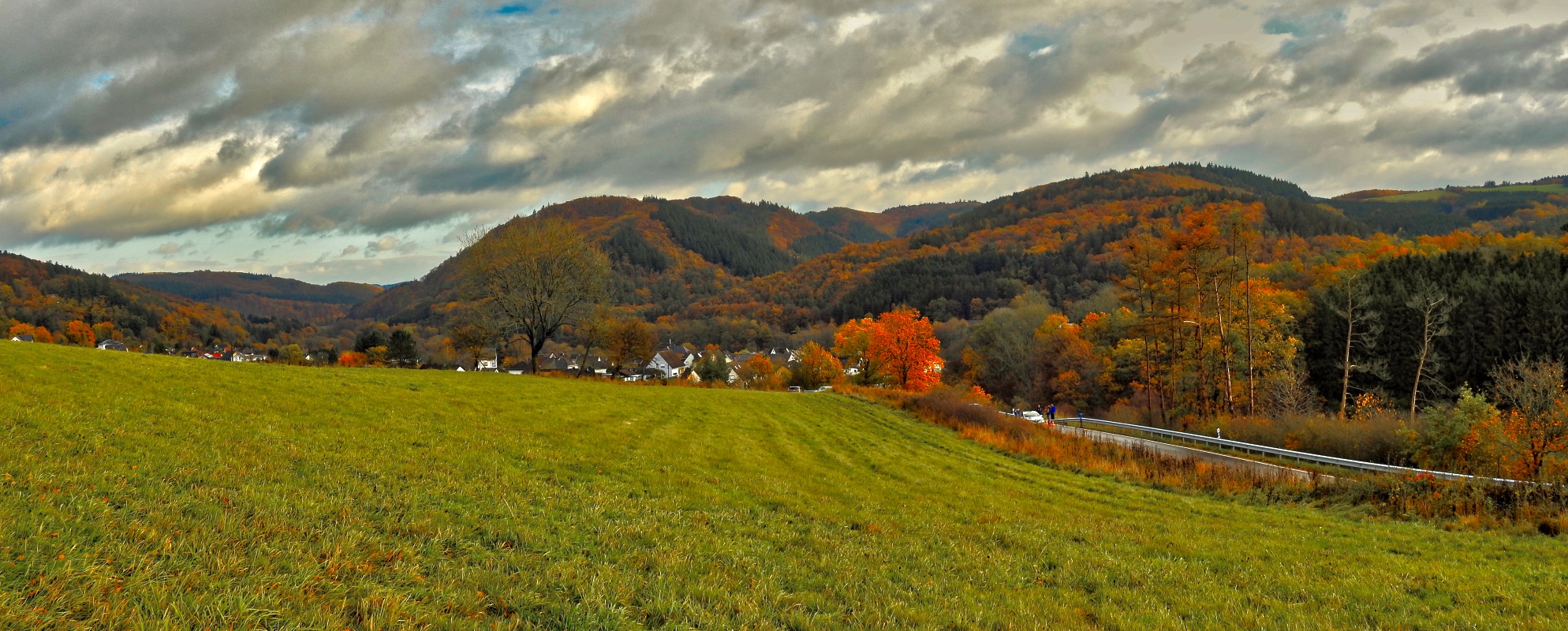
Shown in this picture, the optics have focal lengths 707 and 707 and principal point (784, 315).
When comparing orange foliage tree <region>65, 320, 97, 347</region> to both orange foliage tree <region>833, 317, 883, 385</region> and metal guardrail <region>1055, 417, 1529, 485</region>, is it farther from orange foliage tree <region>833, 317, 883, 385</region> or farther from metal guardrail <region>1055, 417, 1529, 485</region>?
metal guardrail <region>1055, 417, 1529, 485</region>

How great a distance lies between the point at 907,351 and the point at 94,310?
170 m

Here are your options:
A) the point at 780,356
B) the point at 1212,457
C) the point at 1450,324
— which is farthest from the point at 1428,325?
the point at 780,356

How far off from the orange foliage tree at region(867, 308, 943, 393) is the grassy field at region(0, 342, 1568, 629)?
51483 millimetres

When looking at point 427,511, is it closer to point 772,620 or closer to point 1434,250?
point 772,620

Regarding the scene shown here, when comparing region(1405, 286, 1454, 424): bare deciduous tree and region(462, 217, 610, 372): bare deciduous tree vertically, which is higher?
region(462, 217, 610, 372): bare deciduous tree

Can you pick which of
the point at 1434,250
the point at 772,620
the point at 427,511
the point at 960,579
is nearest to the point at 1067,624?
the point at 960,579

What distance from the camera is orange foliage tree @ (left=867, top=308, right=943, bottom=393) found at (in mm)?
71750

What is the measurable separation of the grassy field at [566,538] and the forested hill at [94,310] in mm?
147005

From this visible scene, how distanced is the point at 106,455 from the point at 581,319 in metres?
41.8

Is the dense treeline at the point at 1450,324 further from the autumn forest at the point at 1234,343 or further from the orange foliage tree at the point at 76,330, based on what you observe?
the orange foliage tree at the point at 76,330

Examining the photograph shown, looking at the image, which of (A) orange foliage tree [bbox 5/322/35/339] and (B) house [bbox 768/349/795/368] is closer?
(A) orange foliage tree [bbox 5/322/35/339]

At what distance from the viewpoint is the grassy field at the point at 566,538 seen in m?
6.13

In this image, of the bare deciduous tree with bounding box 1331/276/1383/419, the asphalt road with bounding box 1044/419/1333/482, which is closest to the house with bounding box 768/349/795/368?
the asphalt road with bounding box 1044/419/1333/482

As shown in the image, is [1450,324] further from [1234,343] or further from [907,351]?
[907,351]
